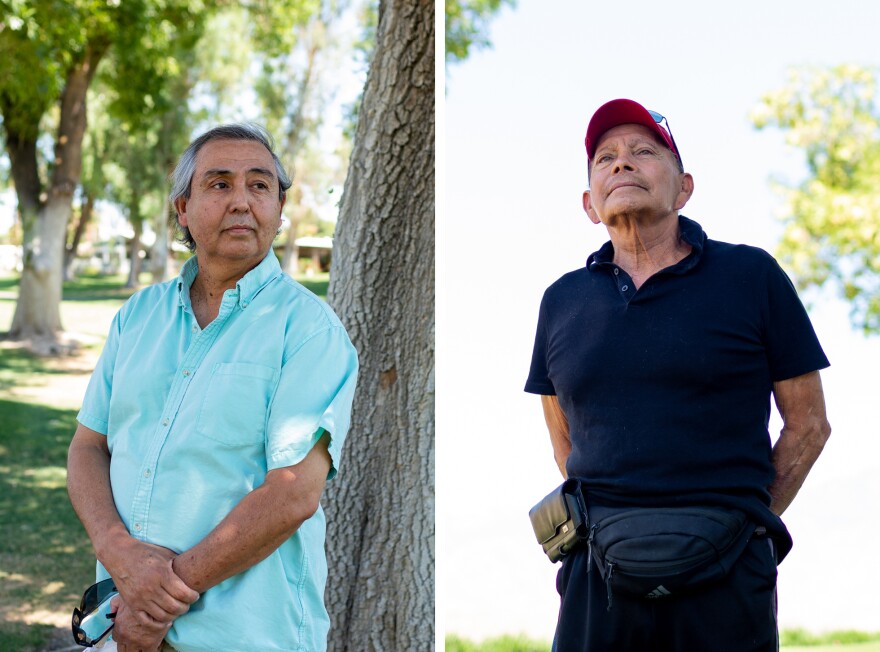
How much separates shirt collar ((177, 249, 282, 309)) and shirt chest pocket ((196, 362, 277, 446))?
186 millimetres

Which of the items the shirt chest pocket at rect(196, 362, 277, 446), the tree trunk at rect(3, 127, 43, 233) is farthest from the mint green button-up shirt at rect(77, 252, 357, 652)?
the tree trunk at rect(3, 127, 43, 233)

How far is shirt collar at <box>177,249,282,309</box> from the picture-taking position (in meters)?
Result: 1.94

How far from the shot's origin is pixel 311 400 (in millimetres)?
1807

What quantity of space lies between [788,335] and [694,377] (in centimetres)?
22

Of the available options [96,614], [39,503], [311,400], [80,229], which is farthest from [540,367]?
[80,229]

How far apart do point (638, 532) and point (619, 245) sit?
673 millimetres

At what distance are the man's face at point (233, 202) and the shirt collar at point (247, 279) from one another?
0.03m

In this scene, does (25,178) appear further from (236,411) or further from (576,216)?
(236,411)

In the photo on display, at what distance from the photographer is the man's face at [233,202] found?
6.47 ft

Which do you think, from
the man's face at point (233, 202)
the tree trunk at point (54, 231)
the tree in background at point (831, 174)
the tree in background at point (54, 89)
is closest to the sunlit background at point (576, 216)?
the tree in background at point (831, 174)

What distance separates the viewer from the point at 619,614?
81.5 inches

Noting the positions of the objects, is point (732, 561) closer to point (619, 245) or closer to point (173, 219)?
point (619, 245)

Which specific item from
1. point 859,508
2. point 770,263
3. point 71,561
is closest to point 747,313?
point 770,263

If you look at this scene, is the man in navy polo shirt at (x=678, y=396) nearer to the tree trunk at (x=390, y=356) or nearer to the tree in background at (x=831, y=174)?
the tree trunk at (x=390, y=356)
